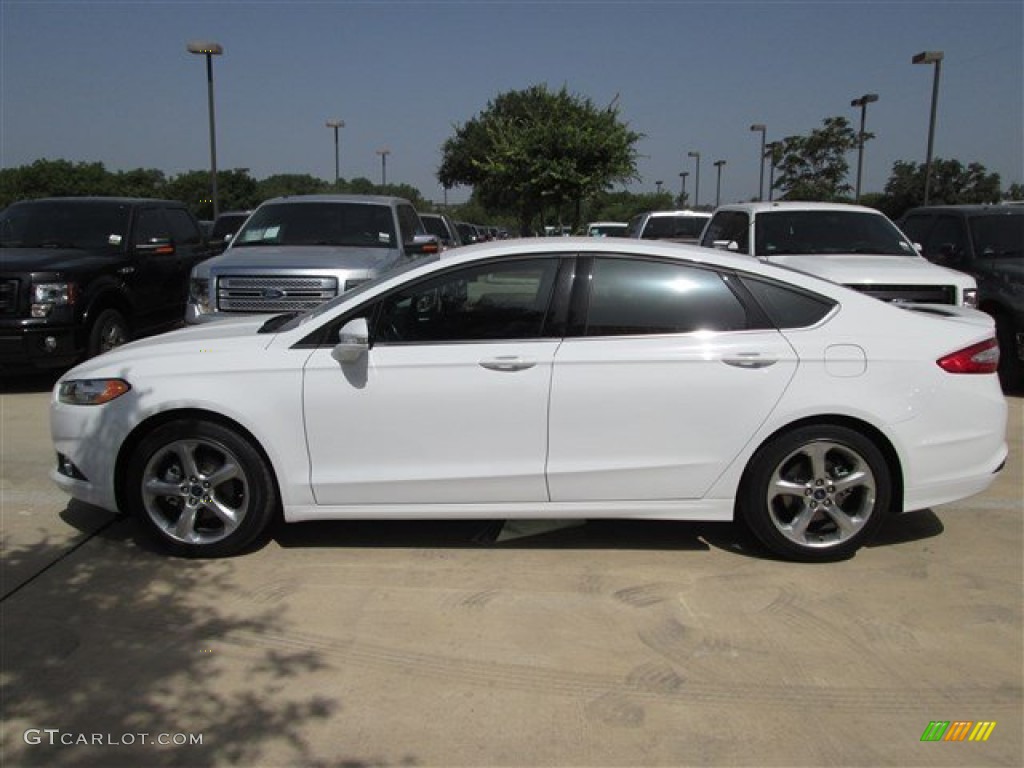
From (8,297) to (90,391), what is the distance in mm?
4380

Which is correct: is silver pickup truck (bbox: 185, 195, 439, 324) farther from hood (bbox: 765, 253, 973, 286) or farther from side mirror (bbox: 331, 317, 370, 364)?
hood (bbox: 765, 253, 973, 286)

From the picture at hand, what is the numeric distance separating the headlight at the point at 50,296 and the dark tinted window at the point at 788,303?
661 cm

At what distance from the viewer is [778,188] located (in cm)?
4022

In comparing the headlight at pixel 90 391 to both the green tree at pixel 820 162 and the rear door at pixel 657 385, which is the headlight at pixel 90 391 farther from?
the green tree at pixel 820 162

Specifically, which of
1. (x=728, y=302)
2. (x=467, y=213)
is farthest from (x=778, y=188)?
(x=467, y=213)

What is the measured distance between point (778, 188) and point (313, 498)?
39940 mm

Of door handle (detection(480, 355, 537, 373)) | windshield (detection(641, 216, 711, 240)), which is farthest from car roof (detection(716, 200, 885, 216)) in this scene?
windshield (detection(641, 216, 711, 240))

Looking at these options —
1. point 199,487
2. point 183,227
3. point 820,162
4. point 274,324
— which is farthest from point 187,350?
point 820,162

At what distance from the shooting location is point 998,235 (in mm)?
9188

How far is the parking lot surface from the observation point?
2838mm

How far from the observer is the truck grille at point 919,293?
24.3 ft

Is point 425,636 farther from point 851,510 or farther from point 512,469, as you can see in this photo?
point 851,510

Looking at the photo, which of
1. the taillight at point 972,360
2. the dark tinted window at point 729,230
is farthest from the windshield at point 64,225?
the taillight at point 972,360

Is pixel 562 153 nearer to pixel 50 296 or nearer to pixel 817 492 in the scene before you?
pixel 50 296
